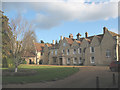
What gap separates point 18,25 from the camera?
19438 millimetres

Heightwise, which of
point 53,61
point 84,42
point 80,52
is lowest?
point 53,61

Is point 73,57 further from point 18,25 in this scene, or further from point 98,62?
point 18,25

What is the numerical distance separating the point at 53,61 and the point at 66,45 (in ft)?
28.3

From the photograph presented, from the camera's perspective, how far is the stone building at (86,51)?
109ft

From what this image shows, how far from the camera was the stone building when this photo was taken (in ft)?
109

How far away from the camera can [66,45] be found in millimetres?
44406

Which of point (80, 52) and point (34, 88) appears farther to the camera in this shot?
point (80, 52)

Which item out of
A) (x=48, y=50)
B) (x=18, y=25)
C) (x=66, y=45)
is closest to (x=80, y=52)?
(x=66, y=45)

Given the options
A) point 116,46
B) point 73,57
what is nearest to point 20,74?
point 116,46

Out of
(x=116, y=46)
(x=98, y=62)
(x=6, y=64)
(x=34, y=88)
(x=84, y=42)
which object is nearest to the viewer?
(x=34, y=88)

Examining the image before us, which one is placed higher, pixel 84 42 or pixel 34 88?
pixel 84 42

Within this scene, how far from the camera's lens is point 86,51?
126 feet

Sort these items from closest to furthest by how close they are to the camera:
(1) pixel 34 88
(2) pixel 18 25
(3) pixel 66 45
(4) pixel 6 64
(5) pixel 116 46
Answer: (1) pixel 34 88 → (2) pixel 18 25 → (4) pixel 6 64 → (5) pixel 116 46 → (3) pixel 66 45

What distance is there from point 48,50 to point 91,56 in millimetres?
19552
